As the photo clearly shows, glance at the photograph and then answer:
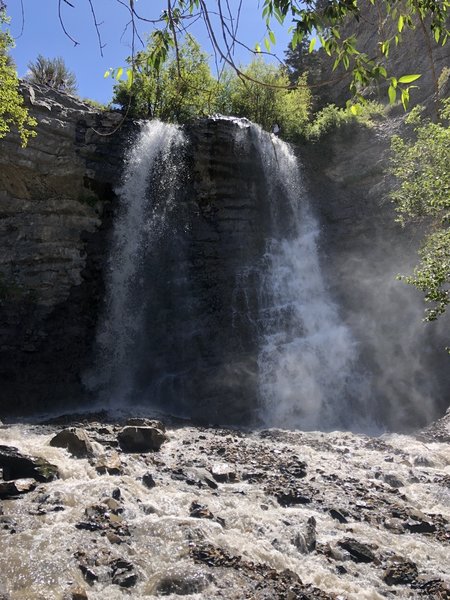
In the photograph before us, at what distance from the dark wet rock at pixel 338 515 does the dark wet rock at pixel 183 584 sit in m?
2.55

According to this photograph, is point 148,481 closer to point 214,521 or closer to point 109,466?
point 109,466

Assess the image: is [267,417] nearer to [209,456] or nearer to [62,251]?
[209,456]

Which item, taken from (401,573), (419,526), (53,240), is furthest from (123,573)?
(53,240)

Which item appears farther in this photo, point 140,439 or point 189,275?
point 189,275

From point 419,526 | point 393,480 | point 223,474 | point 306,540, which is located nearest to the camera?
point 306,540

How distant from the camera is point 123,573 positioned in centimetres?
531

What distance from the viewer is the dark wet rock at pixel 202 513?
6.79 m

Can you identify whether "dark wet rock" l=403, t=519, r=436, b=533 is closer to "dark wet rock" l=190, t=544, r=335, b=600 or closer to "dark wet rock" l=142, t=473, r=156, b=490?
"dark wet rock" l=190, t=544, r=335, b=600

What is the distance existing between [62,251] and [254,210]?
24.4 feet

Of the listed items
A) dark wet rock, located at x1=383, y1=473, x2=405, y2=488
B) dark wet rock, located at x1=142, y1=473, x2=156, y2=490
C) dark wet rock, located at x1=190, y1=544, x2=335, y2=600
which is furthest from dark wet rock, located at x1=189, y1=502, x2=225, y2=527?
dark wet rock, located at x1=383, y1=473, x2=405, y2=488

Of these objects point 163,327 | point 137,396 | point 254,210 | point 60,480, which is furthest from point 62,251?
point 60,480

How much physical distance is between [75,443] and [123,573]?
3.93 metres

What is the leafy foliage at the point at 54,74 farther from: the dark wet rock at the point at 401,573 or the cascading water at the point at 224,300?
the dark wet rock at the point at 401,573

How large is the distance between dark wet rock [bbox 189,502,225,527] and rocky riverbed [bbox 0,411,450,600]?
0.03 m
